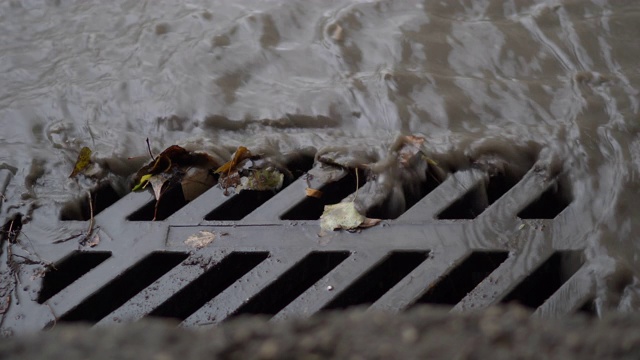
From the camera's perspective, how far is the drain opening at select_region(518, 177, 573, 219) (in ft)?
6.59

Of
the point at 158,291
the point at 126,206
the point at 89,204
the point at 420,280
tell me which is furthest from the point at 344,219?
the point at 89,204

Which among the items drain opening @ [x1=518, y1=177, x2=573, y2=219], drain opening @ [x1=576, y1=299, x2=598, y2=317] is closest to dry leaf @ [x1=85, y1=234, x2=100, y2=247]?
drain opening @ [x1=518, y1=177, x2=573, y2=219]

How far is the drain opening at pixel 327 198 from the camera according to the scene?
2072 millimetres

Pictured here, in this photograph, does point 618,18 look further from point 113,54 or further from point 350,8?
point 113,54

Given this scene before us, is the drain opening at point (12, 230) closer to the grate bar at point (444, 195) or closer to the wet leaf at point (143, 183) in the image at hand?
the wet leaf at point (143, 183)

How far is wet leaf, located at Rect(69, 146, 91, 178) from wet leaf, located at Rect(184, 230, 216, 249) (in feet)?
1.43

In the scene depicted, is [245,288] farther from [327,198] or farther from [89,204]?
[89,204]

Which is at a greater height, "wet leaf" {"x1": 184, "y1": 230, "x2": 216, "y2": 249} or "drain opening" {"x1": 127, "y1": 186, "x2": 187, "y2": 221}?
"wet leaf" {"x1": 184, "y1": 230, "x2": 216, "y2": 249}

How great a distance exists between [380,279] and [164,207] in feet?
2.15

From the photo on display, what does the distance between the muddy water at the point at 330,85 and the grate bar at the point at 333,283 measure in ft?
1.16

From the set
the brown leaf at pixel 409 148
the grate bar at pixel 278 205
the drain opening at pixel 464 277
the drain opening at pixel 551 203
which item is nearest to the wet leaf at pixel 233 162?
the grate bar at pixel 278 205

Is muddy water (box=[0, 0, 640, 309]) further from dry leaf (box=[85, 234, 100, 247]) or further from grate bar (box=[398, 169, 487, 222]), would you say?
A: dry leaf (box=[85, 234, 100, 247])

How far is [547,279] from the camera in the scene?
1887 millimetres

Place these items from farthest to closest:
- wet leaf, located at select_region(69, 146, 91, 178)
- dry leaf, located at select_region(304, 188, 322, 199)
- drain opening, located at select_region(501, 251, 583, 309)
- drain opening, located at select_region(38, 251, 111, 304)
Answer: wet leaf, located at select_region(69, 146, 91, 178) → dry leaf, located at select_region(304, 188, 322, 199) → drain opening, located at select_region(38, 251, 111, 304) → drain opening, located at select_region(501, 251, 583, 309)
